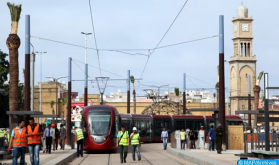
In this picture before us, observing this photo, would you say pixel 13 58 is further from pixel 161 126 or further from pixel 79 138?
pixel 161 126

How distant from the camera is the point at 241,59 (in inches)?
5108

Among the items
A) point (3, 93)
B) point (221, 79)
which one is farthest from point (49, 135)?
point (3, 93)

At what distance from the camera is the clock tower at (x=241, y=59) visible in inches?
5103

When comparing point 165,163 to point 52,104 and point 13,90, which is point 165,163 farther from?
point 52,104

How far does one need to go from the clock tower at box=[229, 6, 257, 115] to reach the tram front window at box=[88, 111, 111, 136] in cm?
9073

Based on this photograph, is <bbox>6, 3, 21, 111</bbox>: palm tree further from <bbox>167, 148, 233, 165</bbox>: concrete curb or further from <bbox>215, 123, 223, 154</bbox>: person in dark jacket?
<bbox>215, 123, 223, 154</bbox>: person in dark jacket

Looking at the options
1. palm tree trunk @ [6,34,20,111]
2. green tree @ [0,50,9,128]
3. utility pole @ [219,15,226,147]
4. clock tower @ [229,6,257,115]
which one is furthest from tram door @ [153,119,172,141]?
clock tower @ [229,6,257,115]

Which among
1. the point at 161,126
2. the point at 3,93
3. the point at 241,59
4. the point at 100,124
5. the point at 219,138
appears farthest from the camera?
the point at 241,59

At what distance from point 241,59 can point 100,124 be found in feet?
306

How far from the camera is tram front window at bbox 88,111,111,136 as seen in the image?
39.1 m

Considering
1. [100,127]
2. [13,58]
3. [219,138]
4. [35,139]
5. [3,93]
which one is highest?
[13,58]

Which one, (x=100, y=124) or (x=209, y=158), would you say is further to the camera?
(x=100, y=124)

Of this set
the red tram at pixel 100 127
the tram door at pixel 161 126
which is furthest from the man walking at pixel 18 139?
the tram door at pixel 161 126

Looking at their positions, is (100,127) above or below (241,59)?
below
